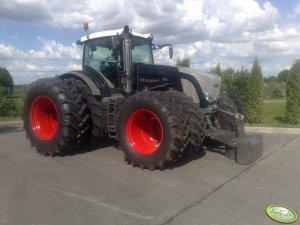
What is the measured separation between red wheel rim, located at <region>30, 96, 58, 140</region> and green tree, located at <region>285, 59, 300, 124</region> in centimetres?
881

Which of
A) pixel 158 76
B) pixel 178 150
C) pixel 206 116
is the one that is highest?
pixel 158 76

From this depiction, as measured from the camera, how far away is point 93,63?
858 centimetres

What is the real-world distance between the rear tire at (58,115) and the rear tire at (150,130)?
38.5 inches

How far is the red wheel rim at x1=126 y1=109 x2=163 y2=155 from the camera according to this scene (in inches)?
268

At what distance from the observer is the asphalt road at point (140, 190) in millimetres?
4418

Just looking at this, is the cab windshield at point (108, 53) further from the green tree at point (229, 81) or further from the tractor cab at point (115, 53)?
the green tree at point (229, 81)

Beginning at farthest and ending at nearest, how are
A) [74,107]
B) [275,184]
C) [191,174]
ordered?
[74,107]
[191,174]
[275,184]

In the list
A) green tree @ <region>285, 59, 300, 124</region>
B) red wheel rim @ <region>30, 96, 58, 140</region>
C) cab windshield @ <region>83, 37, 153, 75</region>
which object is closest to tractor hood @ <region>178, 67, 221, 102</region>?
cab windshield @ <region>83, 37, 153, 75</region>

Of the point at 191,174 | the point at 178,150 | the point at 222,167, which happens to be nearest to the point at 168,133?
the point at 178,150

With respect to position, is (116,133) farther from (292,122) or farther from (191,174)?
(292,122)

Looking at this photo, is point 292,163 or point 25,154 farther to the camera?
point 25,154

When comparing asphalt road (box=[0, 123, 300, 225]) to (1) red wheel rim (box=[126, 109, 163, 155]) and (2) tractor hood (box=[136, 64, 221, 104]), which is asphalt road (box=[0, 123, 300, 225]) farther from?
(2) tractor hood (box=[136, 64, 221, 104])

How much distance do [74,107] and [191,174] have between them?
109 inches

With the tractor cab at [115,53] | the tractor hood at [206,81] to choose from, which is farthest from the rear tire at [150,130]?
the tractor cab at [115,53]
